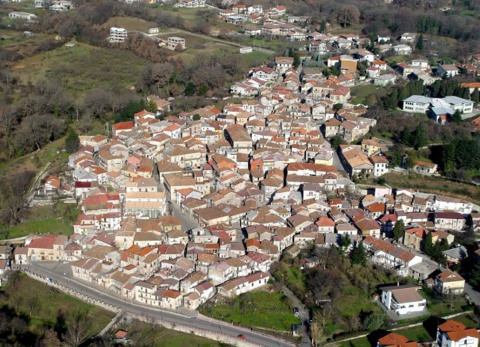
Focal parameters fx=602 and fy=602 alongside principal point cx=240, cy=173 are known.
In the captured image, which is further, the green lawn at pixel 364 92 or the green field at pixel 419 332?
the green lawn at pixel 364 92

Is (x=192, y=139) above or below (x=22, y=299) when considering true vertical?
above

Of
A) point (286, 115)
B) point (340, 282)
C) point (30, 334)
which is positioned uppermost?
point (286, 115)

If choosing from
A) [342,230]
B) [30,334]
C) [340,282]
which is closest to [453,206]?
[342,230]

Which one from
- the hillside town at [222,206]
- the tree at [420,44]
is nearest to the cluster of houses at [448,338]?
the hillside town at [222,206]

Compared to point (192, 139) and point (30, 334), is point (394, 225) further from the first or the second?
point (30, 334)

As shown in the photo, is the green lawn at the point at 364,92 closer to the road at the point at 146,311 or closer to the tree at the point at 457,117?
the tree at the point at 457,117

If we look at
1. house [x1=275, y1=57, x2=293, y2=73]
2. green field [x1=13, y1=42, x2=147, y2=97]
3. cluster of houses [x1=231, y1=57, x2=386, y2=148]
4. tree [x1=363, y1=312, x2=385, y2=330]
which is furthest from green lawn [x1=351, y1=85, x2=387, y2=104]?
tree [x1=363, y1=312, x2=385, y2=330]

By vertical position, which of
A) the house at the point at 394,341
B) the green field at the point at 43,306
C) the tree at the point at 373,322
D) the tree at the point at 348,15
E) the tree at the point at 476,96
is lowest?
the green field at the point at 43,306
